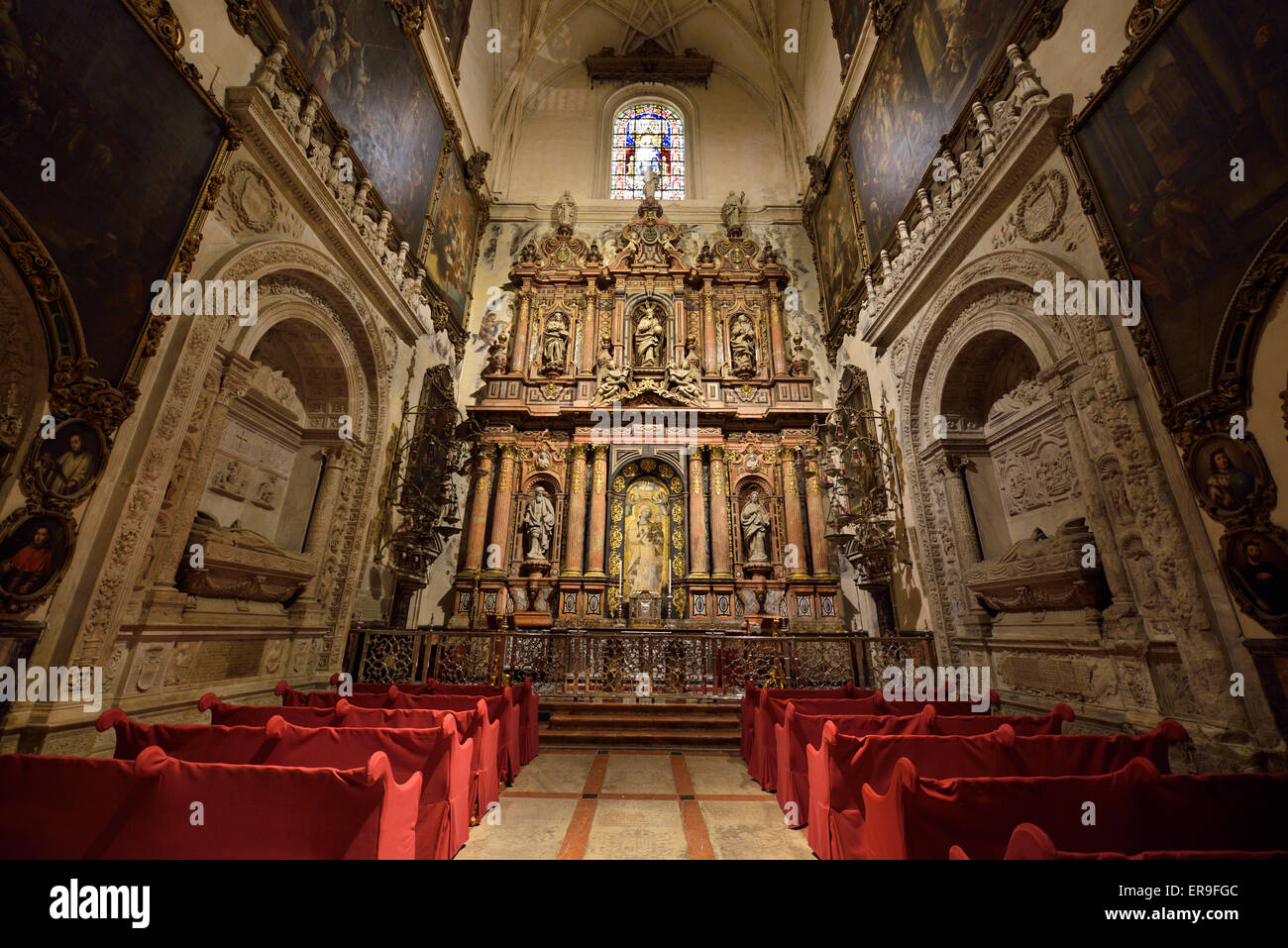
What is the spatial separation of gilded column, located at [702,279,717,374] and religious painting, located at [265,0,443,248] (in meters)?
7.12

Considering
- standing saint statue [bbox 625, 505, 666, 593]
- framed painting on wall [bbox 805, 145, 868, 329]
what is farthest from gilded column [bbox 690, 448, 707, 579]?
framed painting on wall [bbox 805, 145, 868, 329]

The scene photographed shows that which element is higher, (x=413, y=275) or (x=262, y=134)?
(x=413, y=275)

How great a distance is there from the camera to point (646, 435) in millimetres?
12633

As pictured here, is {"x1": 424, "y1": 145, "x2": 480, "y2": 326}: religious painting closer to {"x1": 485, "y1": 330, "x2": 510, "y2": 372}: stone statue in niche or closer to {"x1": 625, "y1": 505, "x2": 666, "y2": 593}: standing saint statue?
{"x1": 485, "y1": 330, "x2": 510, "y2": 372}: stone statue in niche

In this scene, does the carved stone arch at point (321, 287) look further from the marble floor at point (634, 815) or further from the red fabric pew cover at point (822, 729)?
the red fabric pew cover at point (822, 729)

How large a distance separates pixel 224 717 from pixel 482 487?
8.70 metres

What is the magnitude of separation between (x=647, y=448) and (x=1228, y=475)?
9.84 metres

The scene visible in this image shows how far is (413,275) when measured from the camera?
33.0ft

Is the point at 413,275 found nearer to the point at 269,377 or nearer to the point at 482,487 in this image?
the point at 269,377

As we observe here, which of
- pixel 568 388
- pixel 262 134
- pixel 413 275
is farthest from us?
pixel 568 388

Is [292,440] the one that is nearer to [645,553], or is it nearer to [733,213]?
[645,553]
